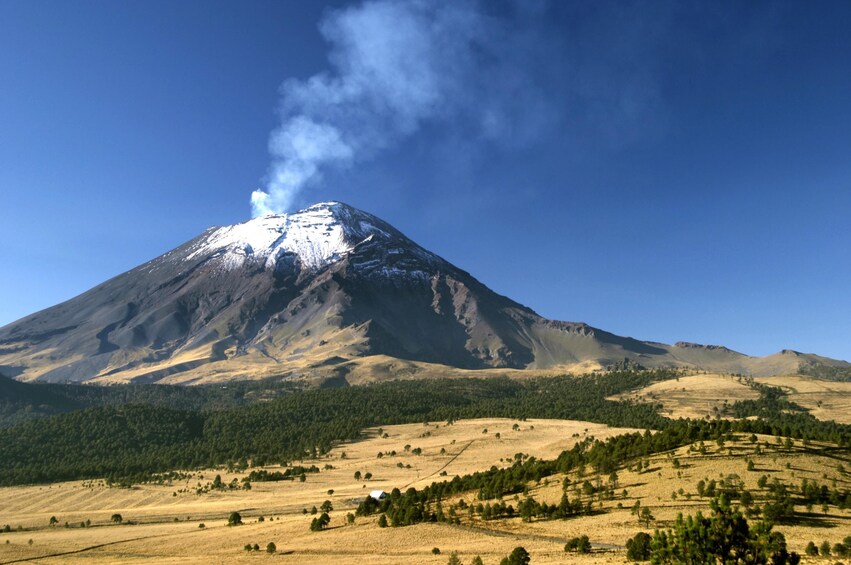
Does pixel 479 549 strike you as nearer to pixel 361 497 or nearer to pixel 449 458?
pixel 361 497

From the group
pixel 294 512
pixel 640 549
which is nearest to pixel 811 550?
pixel 640 549

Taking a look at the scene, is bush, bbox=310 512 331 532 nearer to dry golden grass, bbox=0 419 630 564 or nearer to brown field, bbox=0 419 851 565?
dry golden grass, bbox=0 419 630 564

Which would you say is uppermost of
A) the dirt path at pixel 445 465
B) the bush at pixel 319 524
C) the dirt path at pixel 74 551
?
the bush at pixel 319 524

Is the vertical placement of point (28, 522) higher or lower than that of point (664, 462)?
lower

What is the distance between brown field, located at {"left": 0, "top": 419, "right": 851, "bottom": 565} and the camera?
5522cm

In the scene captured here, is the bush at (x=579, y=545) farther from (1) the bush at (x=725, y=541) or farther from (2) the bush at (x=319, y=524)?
(2) the bush at (x=319, y=524)

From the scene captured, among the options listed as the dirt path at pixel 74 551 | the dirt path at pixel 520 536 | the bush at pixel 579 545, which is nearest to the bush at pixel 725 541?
the bush at pixel 579 545

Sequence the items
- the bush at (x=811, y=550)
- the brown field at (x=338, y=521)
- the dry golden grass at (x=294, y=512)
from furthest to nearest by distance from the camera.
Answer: the dry golden grass at (x=294, y=512)
the brown field at (x=338, y=521)
the bush at (x=811, y=550)

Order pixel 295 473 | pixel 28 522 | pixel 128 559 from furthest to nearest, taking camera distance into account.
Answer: pixel 295 473, pixel 28 522, pixel 128 559

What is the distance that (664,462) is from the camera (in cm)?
7500

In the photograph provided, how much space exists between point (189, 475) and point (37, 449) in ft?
189

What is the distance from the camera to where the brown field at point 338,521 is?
55.2m

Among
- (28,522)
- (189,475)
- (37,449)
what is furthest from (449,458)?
(37,449)

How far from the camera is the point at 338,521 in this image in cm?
7725
